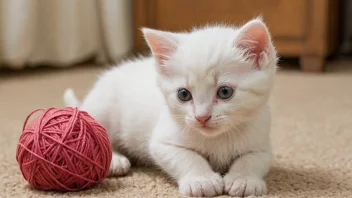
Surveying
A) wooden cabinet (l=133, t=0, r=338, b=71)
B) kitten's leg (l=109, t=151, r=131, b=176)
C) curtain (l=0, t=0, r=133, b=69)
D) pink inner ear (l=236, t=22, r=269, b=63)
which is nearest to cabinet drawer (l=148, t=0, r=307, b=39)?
wooden cabinet (l=133, t=0, r=338, b=71)

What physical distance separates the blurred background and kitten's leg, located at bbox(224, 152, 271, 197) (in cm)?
163

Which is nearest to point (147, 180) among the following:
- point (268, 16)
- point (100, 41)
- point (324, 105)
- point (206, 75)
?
point (206, 75)

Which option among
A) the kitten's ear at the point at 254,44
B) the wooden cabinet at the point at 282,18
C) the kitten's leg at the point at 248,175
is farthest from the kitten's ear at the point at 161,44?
the wooden cabinet at the point at 282,18

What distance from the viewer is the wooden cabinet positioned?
2.87 meters

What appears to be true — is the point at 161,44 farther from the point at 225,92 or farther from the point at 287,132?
the point at 287,132

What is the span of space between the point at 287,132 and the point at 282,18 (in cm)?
116

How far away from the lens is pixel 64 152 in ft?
3.97

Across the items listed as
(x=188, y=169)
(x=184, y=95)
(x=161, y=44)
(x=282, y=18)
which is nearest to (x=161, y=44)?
(x=161, y=44)

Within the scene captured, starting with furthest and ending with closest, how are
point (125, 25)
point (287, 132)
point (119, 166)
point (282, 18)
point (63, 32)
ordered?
1. point (125, 25)
2. point (63, 32)
3. point (282, 18)
4. point (287, 132)
5. point (119, 166)

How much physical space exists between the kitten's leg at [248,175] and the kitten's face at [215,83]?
0.08 m

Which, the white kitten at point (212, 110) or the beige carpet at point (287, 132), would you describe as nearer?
the white kitten at point (212, 110)

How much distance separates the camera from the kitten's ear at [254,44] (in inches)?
48.3

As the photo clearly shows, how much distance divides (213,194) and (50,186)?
1.07 ft

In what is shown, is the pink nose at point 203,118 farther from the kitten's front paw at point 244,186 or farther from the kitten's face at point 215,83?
the kitten's front paw at point 244,186
